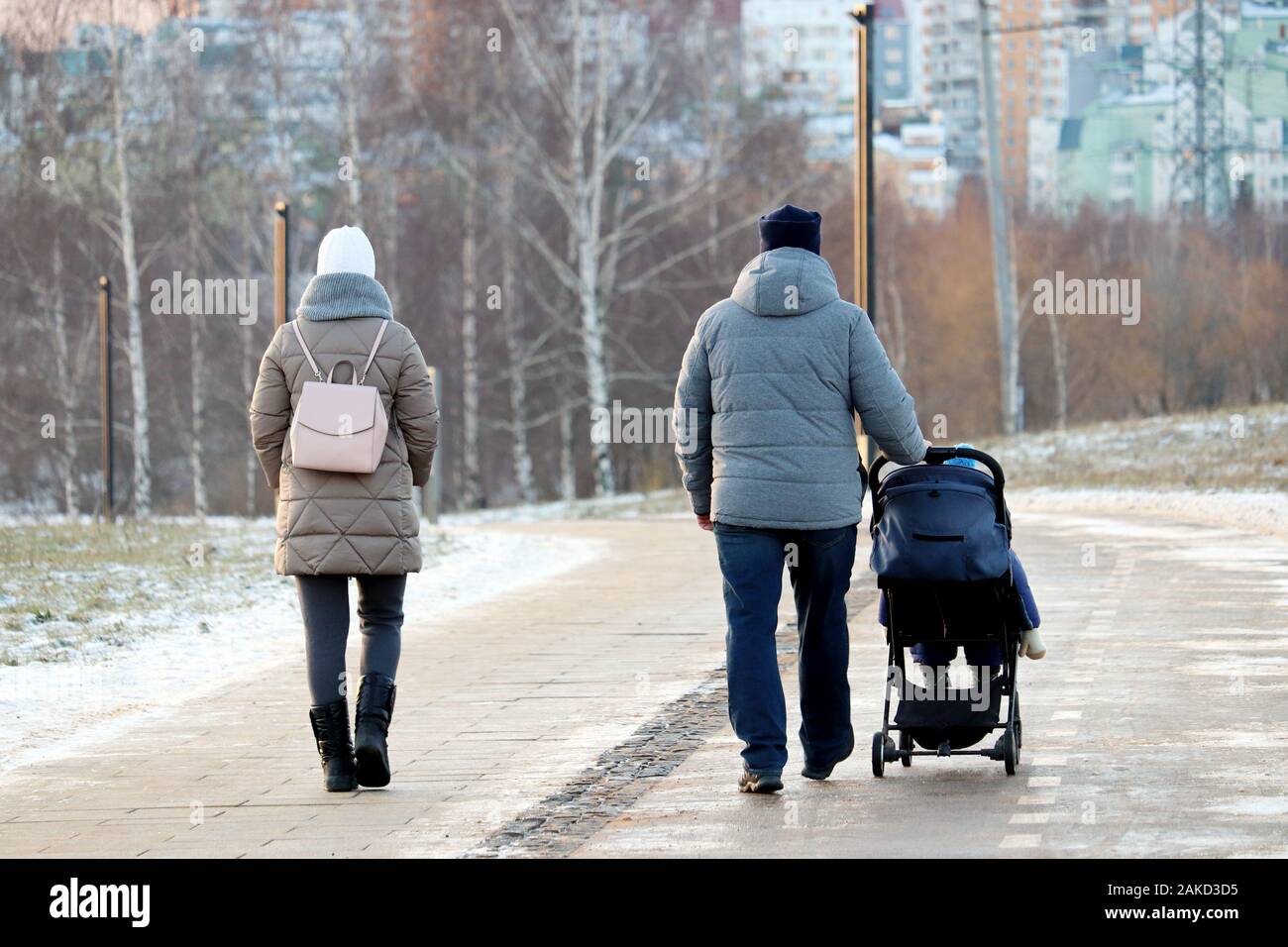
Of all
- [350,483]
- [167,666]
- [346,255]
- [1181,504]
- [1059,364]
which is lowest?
[1059,364]

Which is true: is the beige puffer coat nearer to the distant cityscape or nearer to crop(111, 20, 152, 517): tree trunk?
the distant cityscape

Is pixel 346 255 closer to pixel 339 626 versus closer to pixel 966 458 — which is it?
pixel 339 626

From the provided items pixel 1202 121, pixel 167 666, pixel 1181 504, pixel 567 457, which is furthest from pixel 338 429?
pixel 1202 121

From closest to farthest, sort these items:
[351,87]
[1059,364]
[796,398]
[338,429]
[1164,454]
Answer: [796,398] < [338,429] < [1164,454] < [351,87] < [1059,364]

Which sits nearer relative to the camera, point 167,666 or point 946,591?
point 946,591

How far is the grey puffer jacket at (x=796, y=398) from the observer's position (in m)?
6.55

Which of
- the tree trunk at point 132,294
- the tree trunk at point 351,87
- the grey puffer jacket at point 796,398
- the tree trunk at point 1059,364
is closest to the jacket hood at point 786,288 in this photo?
the grey puffer jacket at point 796,398

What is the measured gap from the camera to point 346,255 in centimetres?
692

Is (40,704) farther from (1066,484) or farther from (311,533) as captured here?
(1066,484)

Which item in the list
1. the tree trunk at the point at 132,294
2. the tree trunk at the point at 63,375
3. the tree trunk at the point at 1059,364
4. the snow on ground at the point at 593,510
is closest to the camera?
the snow on ground at the point at 593,510

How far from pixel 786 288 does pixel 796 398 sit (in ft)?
1.18

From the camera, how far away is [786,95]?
146 feet

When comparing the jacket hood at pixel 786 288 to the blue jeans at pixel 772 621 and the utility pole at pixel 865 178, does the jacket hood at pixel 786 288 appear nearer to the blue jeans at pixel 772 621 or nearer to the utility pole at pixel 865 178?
the blue jeans at pixel 772 621

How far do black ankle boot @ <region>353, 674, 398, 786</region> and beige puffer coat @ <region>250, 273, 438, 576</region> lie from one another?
413 millimetres
